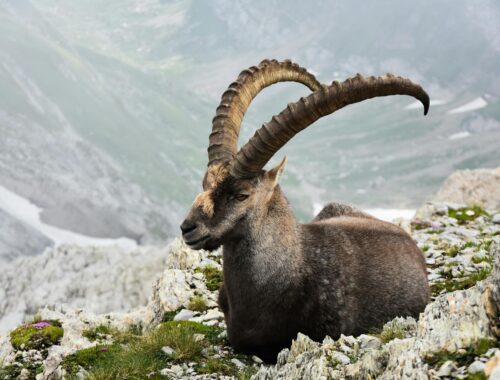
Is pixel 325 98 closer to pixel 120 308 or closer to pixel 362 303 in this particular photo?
pixel 362 303

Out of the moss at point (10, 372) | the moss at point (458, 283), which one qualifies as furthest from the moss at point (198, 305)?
the moss at point (458, 283)

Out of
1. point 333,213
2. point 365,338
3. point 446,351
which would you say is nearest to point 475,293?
point 446,351

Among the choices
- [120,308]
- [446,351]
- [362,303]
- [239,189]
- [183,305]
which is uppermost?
[120,308]

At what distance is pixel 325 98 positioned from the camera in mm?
9742

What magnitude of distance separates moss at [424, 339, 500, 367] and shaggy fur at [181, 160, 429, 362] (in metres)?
4.55

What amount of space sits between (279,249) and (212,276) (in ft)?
20.6

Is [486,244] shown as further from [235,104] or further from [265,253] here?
[235,104]

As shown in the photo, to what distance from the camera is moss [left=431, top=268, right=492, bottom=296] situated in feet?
42.5

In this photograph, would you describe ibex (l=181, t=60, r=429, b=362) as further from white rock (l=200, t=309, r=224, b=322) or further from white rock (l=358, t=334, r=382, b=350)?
white rock (l=358, t=334, r=382, b=350)

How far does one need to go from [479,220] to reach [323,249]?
13.6 m

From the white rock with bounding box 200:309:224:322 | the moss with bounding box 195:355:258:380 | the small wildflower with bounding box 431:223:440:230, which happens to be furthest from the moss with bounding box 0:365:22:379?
the small wildflower with bounding box 431:223:440:230

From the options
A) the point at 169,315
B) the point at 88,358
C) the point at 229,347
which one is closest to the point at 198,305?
the point at 169,315

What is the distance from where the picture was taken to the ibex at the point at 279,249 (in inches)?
396

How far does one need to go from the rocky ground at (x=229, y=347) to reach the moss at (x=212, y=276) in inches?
1.2
